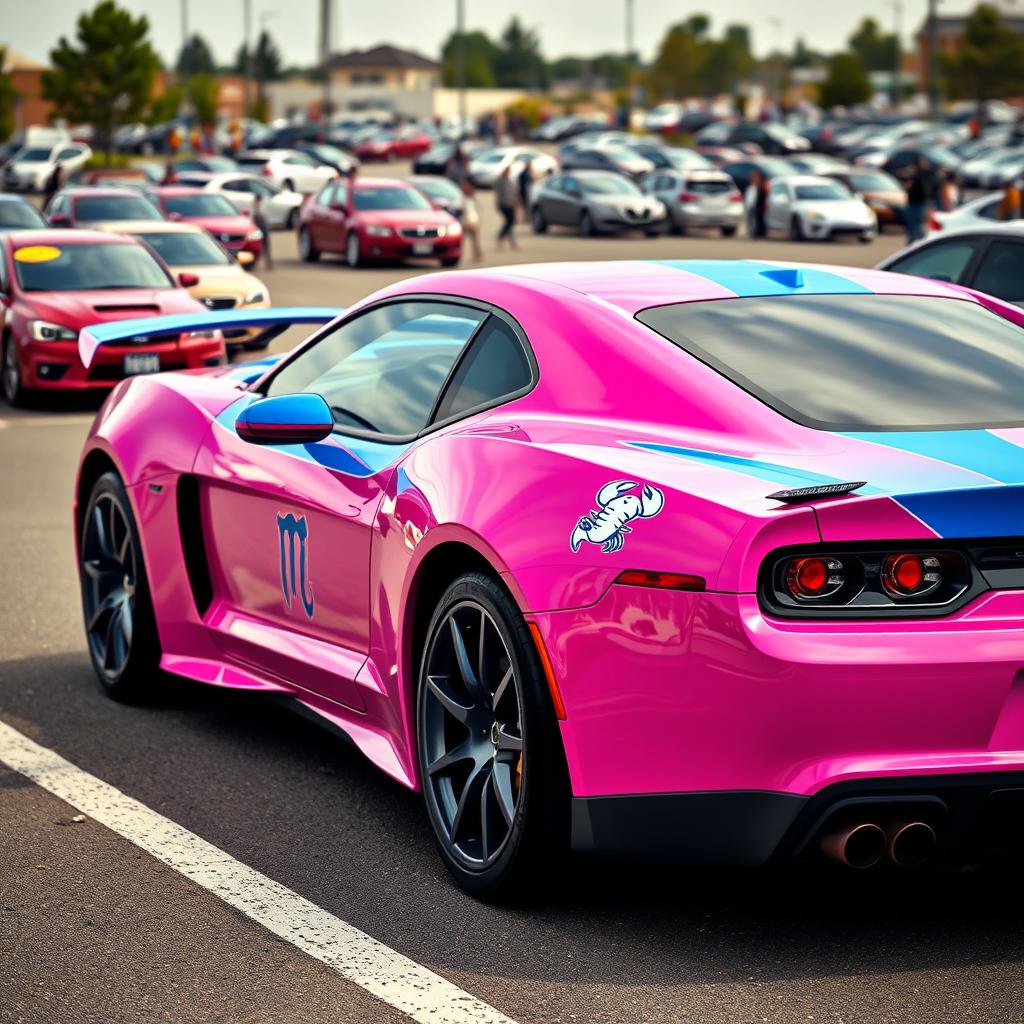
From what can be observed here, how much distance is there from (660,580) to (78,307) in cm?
1352

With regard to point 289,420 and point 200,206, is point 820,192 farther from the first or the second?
point 289,420

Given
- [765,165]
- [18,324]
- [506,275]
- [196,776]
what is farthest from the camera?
[765,165]

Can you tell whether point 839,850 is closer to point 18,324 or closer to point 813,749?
point 813,749

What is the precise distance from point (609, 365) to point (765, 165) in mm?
52114

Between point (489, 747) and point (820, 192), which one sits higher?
point (820, 192)

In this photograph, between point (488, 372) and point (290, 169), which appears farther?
point (290, 169)

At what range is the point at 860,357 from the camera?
4656 mm

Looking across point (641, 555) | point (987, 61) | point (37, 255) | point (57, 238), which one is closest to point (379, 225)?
point (57, 238)

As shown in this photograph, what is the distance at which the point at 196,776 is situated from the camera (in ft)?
18.4

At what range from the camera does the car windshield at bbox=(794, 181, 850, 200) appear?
38.7 m

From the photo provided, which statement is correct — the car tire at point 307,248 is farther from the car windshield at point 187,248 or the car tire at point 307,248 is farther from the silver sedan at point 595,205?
the car windshield at point 187,248

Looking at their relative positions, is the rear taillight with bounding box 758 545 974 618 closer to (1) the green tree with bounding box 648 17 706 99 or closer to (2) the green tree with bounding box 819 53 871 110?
(2) the green tree with bounding box 819 53 871 110

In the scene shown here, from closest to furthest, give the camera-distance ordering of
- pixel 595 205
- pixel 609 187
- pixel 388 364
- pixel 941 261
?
1. pixel 388 364
2. pixel 941 261
3. pixel 595 205
4. pixel 609 187

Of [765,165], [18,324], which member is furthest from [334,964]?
[765,165]
